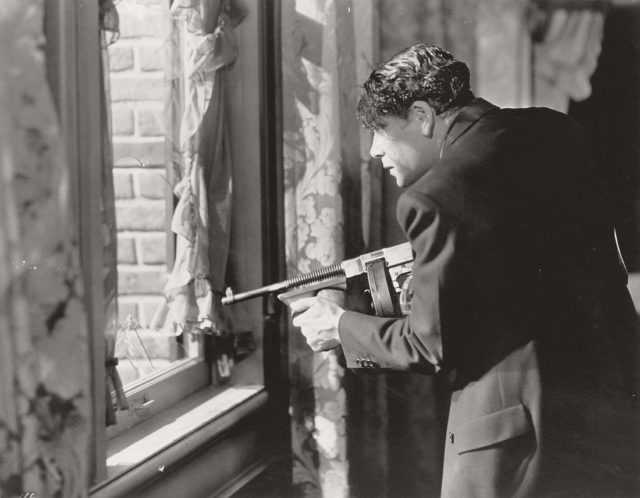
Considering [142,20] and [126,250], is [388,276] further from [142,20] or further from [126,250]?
[142,20]

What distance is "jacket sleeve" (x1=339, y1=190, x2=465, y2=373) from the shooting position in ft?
4.08

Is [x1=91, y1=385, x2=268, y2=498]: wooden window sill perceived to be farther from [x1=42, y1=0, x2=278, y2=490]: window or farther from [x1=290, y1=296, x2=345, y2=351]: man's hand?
[x1=290, y1=296, x2=345, y2=351]: man's hand

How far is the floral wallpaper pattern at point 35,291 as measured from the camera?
1052 millimetres

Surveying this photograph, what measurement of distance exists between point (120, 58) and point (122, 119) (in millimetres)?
144

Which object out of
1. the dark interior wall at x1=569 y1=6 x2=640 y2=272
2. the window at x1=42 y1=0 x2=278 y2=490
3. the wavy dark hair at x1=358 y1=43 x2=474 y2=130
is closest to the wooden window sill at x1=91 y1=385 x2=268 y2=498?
the window at x1=42 y1=0 x2=278 y2=490

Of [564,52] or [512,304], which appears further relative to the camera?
[564,52]

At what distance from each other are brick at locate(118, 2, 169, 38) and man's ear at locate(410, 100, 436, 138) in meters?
0.72

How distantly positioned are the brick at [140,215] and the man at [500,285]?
0.62 m

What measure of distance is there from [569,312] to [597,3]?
1305 millimetres

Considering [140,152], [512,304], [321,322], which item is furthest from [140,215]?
[512,304]

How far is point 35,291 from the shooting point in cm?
109

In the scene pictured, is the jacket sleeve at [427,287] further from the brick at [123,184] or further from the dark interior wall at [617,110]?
the dark interior wall at [617,110]

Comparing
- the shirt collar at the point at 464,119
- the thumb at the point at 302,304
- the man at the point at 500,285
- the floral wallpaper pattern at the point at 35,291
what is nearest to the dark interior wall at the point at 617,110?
the man at the point at 500,285

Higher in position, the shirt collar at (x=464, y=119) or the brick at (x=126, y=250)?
the shirt collar at (x=464, y=119)
